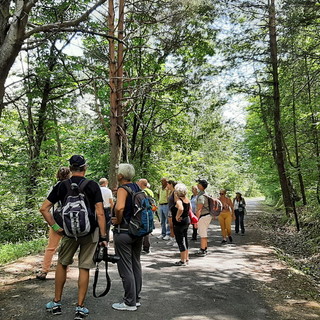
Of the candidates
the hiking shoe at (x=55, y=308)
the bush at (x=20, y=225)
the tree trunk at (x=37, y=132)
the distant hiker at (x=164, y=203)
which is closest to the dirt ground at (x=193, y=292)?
the hiking shoe at (x=55, y=308)

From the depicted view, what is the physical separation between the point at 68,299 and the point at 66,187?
6.19ft

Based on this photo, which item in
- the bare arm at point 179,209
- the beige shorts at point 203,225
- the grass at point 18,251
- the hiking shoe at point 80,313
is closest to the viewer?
the hiking shoe at point 80,313

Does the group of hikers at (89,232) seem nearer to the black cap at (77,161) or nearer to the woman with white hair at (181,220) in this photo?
the black cap at (77,161)

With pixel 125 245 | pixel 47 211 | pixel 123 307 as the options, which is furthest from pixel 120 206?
pixel 123 307

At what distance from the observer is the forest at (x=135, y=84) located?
9.45m

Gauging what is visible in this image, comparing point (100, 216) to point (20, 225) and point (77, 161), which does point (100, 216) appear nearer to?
point (77, 161)

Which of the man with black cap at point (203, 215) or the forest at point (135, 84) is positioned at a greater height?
the forest at point (135, 84)

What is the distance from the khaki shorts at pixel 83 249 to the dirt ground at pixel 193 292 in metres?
0.74

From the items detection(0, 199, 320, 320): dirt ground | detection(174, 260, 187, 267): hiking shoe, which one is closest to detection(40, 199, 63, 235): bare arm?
detection(0, 199, 320, 320): dirt ground

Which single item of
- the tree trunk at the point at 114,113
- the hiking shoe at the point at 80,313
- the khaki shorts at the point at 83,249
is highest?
the tree trunk at the point at 114,113

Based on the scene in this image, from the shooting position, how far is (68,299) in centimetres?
481

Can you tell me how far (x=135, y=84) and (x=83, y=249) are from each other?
1257 centimetres

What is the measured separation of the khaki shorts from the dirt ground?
0.74 meters

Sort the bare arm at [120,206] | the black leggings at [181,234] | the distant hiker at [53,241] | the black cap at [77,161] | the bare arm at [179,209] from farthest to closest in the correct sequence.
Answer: the black leggings at [181,234]
the bare arm at [179,209]
the distant hiker at [53,241]
the bare arm at [120,206]
the black cap at [77,161]
